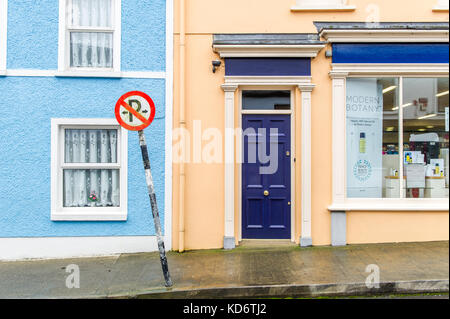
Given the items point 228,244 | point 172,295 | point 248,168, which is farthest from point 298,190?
point 172,295

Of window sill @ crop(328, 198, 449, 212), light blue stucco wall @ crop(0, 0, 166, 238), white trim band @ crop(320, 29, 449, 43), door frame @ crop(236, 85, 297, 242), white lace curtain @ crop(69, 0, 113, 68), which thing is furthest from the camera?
door frame @ crop(236, 85, 297, 242)

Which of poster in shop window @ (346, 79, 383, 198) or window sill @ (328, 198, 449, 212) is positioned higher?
poster in shop window @ (346, 79, 383, 198)

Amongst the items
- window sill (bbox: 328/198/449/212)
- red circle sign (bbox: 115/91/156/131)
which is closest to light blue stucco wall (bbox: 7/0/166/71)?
red circle sign (bbox: 115/91/156/131)

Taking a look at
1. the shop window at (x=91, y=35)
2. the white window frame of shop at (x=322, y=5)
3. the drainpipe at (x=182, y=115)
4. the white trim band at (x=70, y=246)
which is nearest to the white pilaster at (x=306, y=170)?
the white window frame of shop at (x=322, y=5)

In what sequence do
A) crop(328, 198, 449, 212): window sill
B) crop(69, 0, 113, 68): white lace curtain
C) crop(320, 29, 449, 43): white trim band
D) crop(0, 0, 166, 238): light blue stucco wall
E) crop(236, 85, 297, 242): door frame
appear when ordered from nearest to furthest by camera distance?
crop(320, 29, 449, 43): white trim band
crop(0, 0, 166, 238): light blue stucco wall
crop(328, 198, 449, 212): window sill
crop(69, 0, 113, 68): white lace curtain
crop(236, 85, 297, 242): door frame

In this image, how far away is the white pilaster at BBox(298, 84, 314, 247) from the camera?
21.8 feet

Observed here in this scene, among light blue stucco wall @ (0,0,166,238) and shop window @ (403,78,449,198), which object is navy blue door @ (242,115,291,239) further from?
shop window @ (403,78,449,198)

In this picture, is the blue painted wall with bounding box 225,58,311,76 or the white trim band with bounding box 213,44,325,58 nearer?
the white trim band with bounding box 213,44,325,58

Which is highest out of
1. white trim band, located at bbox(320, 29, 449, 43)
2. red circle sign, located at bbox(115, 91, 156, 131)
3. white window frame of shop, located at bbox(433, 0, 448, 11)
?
white window frame of shop, located at bbox(433, 0, 448, 11)

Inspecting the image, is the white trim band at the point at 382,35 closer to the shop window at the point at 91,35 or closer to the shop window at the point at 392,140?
the shop window at the point at 392,140

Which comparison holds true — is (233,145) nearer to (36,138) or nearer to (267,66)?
(267,66)

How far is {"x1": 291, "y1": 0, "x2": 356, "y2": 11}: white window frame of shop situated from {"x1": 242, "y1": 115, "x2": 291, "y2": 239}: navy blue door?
2064 mm

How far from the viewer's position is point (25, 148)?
6504 mm

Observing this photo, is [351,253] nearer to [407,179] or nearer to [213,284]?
[407,179]
